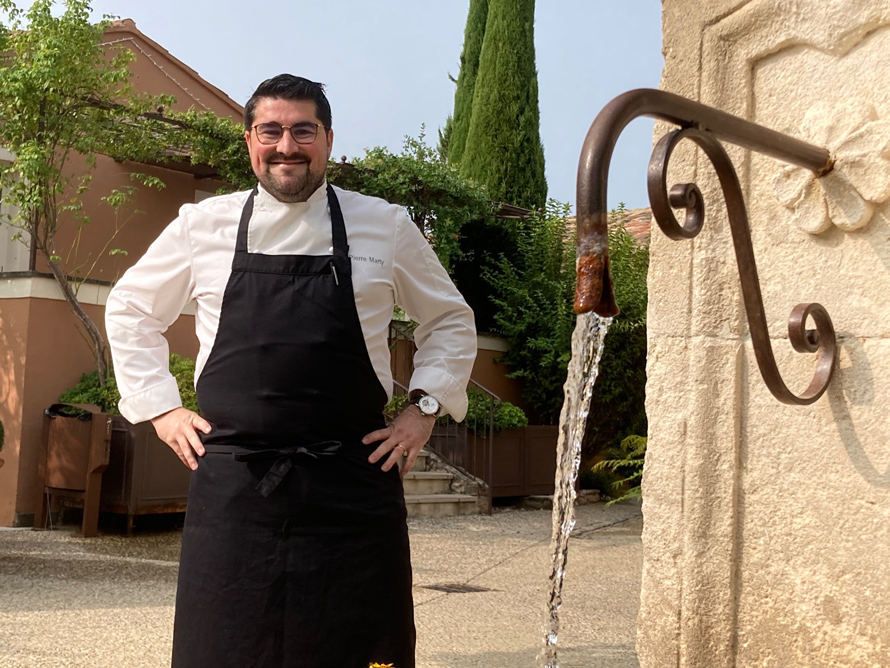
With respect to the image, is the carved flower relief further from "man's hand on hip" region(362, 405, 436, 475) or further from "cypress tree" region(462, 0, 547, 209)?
"cypress tree" region(462, 0, 547, 209)

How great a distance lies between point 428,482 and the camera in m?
10.3

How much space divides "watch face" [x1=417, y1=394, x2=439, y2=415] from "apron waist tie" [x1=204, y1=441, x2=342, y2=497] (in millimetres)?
289

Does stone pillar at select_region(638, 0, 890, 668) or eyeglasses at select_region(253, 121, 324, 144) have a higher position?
eyeglasses at select_region(253, 121, 324, 144)

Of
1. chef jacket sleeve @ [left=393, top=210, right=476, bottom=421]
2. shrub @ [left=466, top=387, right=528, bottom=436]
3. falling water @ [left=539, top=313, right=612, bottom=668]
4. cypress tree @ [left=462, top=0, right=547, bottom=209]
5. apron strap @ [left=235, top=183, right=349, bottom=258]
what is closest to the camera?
falling water @ [left=539, top=313, right=612, bottom=668]

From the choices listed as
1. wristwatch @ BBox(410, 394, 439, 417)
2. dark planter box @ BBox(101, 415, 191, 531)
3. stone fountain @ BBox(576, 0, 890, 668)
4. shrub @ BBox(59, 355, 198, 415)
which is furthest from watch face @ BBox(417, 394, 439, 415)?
shrub @ BBox(59, 355, 198, 415)

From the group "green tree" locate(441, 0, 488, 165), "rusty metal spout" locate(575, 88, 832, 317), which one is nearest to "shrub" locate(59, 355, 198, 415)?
"rusty metal spout" locate(575, 88, 832, 317)

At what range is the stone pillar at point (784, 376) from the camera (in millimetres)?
1604

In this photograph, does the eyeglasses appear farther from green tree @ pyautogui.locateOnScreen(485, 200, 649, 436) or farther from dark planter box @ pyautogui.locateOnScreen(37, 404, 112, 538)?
green tree @ pyautogui.locateOnScreen(485, 200, 649, 436)

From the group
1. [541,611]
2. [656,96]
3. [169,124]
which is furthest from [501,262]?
[656,96]

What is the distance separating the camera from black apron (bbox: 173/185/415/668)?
2.14m

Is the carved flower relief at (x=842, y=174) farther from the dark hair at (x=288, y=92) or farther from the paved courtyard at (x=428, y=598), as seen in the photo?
the paved courtyard at (x=428, y=598)

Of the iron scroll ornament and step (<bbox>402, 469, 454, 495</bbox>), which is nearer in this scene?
the iron scroll ornament

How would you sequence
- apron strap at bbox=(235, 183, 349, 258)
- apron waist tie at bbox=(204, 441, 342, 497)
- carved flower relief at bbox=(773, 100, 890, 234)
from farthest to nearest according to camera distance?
apron strap at bbox=(235, 183, 349, 258)
apron waist tie at bbox=(204, 441, 342, 497)
carved flower relief at bbox=(773, 100, 890, 234)

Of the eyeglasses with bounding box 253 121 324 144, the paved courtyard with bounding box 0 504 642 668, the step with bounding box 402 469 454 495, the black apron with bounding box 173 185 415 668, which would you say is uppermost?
the eyeglasses with bounding box 253 121 324 144
